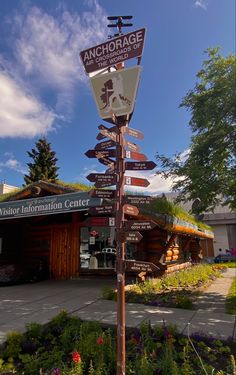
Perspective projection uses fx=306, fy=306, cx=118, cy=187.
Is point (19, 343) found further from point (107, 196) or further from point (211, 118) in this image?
point (211, 118)

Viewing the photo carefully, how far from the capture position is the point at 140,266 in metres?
3.64

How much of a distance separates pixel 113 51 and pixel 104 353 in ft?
13.9

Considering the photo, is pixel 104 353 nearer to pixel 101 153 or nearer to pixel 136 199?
pixel 136 199

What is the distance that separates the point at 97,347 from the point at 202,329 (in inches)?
86.8

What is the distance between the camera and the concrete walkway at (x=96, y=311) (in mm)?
5954

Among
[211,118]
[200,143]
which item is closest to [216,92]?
[211,118]

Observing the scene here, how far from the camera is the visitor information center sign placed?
3924 mm

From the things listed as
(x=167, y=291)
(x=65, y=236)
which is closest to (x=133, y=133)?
(x=167, y=291)

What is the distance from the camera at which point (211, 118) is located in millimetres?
9008

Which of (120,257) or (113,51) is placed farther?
(113,51)

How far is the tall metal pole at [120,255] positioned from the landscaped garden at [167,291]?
434 centimetres

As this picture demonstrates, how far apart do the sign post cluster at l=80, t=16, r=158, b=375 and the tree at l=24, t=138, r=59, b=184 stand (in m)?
37.5

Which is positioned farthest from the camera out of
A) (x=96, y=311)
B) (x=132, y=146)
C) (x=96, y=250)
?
(x=96, y=250)

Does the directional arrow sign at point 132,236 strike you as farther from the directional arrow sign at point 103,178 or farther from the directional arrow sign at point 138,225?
the directional arrow sign at point 103,178
